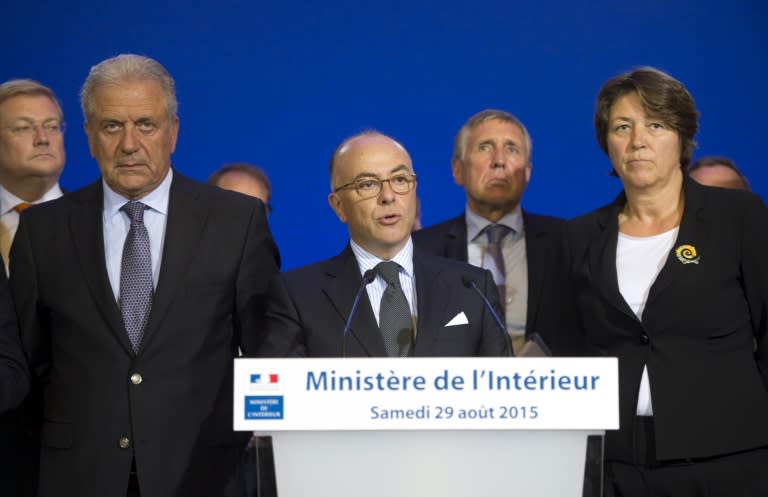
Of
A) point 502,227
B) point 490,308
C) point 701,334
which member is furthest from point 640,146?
point 502,227

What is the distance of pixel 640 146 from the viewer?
2.32 meters

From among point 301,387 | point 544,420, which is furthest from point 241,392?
point 544,420

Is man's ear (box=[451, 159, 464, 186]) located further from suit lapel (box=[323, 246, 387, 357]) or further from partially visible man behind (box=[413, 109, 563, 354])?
suit lapel (box=[323, 246, 387, 357])

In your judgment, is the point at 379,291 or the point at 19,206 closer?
the point at 379,291

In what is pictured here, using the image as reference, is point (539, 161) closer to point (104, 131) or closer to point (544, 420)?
point (104, 131)

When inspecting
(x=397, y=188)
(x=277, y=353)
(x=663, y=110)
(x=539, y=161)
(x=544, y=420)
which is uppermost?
(x=539, y=161)

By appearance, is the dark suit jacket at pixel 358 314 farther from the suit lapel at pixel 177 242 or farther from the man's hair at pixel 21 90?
the man's hair at pixel 21 90

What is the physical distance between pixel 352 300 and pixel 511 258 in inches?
45.9

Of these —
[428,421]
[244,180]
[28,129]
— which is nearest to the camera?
[428,421]

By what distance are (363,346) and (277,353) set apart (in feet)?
0.60

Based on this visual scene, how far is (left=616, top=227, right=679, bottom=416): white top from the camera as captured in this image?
224 cm

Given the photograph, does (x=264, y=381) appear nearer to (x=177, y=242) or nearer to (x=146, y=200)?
(x=177, y=242)

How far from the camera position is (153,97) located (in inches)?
93.3

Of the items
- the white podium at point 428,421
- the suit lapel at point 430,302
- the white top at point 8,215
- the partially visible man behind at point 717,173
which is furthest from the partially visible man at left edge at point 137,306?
the partially visible man behind at point 717,173
